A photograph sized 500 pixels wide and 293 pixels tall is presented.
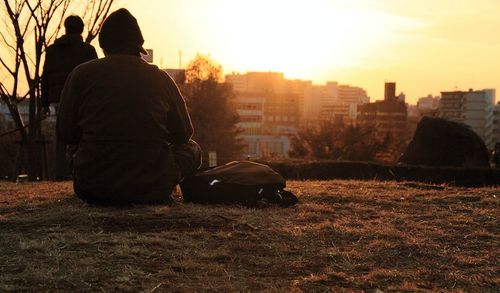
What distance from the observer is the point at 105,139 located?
4543mm

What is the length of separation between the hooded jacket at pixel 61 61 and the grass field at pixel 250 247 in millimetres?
2806

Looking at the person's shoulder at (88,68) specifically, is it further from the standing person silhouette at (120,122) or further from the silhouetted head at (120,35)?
the silhouetted head at (120,35)

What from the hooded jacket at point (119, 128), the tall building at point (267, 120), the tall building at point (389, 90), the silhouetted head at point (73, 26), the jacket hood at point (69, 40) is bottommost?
the tall building at point (267, 120)

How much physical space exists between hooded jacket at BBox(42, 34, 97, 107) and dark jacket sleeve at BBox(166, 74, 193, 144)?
3.22 meters

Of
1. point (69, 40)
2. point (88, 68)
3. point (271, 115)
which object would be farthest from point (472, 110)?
point (88, 68)

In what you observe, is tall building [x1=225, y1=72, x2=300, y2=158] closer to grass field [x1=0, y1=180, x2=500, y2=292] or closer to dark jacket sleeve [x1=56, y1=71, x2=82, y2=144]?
dark jacket sleeve [x1=56, y1=71, x2=82, y2=144]

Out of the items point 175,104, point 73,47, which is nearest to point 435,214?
point 175,104

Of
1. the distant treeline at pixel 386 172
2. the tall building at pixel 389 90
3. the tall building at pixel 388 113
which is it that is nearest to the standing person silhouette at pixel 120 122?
the distant treeline at pixel 386 172

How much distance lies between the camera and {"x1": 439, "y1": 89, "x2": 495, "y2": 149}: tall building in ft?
442

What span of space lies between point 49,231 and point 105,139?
98 cm

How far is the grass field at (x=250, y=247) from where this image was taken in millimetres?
2697

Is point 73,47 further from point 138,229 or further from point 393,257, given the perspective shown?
point 393,257

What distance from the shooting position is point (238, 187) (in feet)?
16.1

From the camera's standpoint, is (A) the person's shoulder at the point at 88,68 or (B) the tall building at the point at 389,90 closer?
(A) the person's shoulder at the point at 88,68
